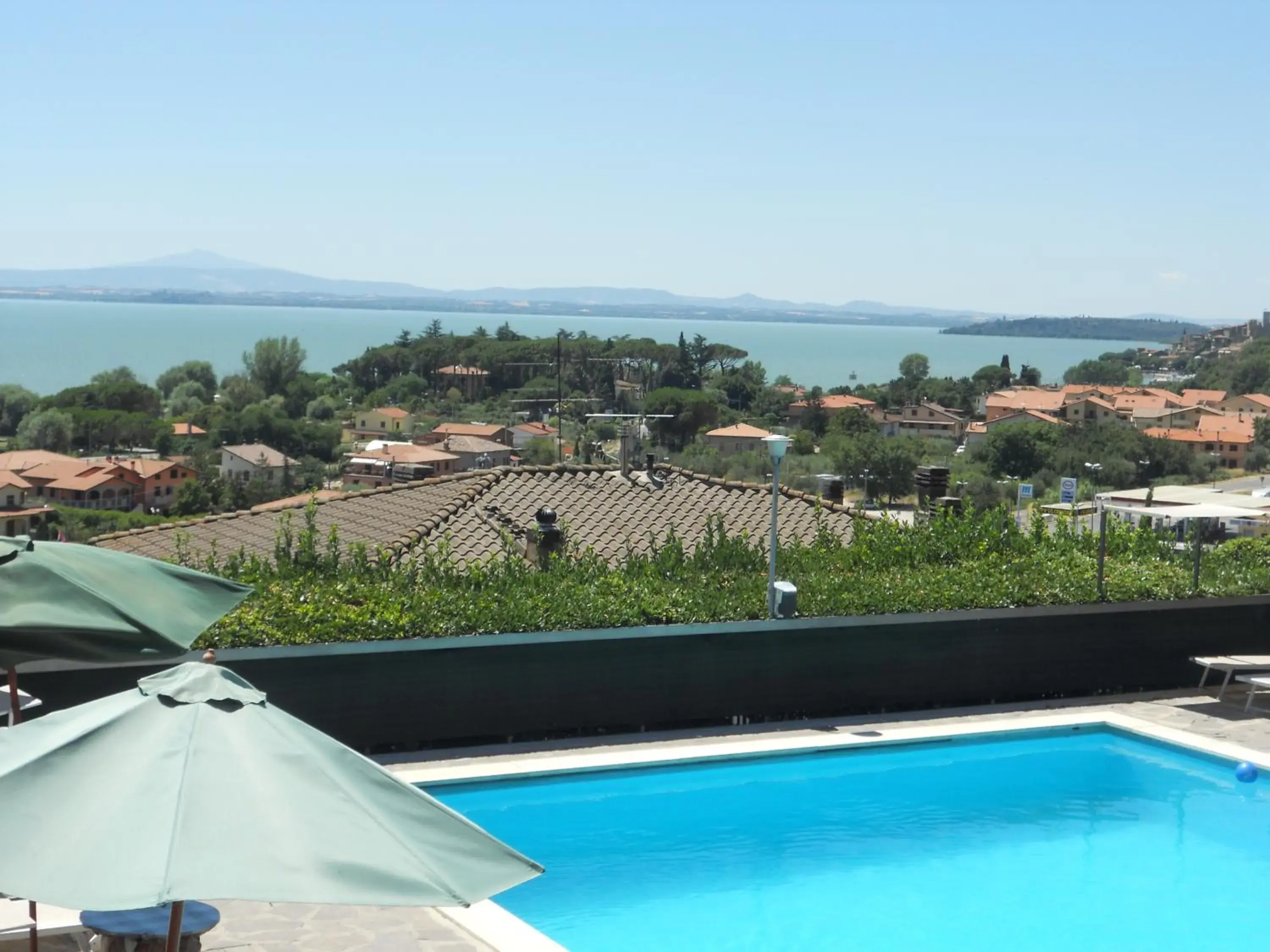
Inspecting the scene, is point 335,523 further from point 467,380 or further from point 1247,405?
point 1247,405

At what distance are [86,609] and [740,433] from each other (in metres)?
90.3

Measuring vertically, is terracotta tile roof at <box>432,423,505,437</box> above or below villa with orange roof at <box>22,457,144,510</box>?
above

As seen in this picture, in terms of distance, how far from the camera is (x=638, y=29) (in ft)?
108

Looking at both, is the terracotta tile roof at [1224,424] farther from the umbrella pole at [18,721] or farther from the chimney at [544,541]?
the umbrella pole at [18,721]

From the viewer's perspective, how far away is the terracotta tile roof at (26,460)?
276ft

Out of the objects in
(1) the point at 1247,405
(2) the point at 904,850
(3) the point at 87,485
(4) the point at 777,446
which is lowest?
(3) the point at 87,485

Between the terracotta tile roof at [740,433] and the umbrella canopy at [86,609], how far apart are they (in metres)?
84.1

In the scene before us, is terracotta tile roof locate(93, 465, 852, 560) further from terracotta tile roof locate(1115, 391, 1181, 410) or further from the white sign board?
terracotta tile roof locate(1115, 391, 1181, 410)

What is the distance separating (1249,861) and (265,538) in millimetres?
11351

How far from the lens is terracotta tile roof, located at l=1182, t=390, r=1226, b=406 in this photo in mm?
131875

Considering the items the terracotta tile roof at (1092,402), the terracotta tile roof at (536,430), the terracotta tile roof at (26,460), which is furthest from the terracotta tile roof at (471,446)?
the terracotta tile roof at (1092,402)

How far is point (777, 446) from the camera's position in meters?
9.98

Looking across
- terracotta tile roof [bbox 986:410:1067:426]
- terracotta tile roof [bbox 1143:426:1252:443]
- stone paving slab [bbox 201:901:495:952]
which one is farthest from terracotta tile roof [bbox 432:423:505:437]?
stone paving slab [bbox 201:901:495:952]

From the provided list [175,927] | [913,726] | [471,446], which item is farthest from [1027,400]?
[175,927]
